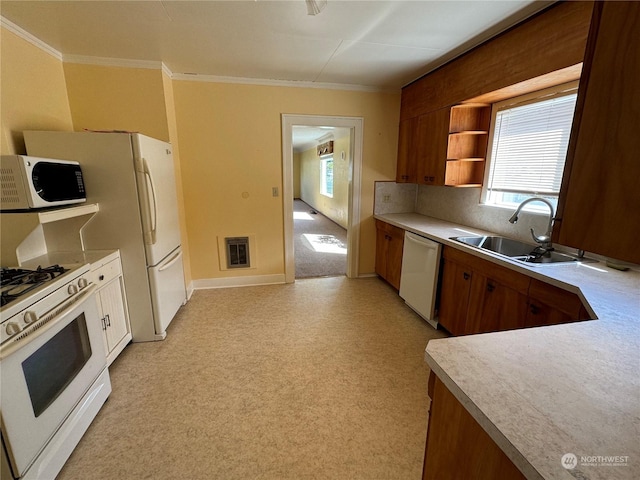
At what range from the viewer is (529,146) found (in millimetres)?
2424

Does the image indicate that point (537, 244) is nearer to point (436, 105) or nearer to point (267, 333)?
point (436, 105)

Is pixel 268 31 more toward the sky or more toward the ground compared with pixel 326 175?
more toward the sky

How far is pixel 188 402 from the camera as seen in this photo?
189cm

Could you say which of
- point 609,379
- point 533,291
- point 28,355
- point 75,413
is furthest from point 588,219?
point 75,413

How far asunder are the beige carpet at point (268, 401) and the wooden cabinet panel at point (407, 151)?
5.43ft

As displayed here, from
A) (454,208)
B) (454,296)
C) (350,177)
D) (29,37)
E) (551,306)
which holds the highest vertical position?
(29,37)

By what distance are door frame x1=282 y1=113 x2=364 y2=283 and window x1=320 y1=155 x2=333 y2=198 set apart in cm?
431

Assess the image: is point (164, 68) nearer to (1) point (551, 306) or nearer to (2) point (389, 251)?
(2) point (389, 251)

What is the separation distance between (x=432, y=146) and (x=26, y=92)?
11.5 feet

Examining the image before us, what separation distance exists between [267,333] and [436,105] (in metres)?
2.80

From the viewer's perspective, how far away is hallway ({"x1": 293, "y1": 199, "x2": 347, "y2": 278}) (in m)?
4.31

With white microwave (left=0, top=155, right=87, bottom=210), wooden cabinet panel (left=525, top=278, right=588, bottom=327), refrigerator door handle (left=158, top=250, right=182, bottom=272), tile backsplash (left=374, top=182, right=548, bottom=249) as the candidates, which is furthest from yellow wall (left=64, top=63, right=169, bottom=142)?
wooden cabinet panel (left=525, top=278, right=588, bottom=327)

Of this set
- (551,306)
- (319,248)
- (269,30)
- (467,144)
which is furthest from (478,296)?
(319,248)

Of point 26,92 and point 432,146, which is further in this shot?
point 432,146
